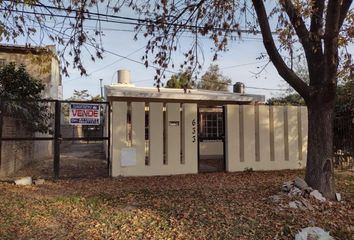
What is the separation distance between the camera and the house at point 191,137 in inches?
467

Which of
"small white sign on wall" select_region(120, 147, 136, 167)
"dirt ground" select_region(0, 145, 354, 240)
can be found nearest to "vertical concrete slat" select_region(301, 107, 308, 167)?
"dirt ground" select_region(0, 145, 354, 240)

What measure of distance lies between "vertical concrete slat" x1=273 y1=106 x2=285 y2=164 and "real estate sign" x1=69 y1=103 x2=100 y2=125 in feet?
20.6

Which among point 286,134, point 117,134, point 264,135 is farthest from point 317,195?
point 117,134

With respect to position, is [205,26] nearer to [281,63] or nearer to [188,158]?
[281,63]

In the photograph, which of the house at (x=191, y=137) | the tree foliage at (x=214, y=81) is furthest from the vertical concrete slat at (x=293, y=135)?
the tree foliage at (x=214, y=81)

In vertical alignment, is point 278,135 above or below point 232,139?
above

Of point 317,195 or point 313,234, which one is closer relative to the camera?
point 313,234

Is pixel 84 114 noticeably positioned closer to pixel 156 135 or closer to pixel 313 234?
pixel 156 135

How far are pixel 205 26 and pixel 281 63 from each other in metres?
2.19

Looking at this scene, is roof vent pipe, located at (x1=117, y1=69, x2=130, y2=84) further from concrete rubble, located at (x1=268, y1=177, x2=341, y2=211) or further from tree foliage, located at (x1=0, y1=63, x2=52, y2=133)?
concrete rubble, located at (x1=268, y1=177, x2=341, y2=211)

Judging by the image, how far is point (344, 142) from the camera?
14828 mm

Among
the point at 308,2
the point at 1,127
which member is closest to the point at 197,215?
the point at 308,2

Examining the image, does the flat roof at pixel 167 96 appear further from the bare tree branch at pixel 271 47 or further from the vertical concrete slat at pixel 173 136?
the bare tree branch at pixel 271 47

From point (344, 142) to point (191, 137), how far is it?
6374mm
